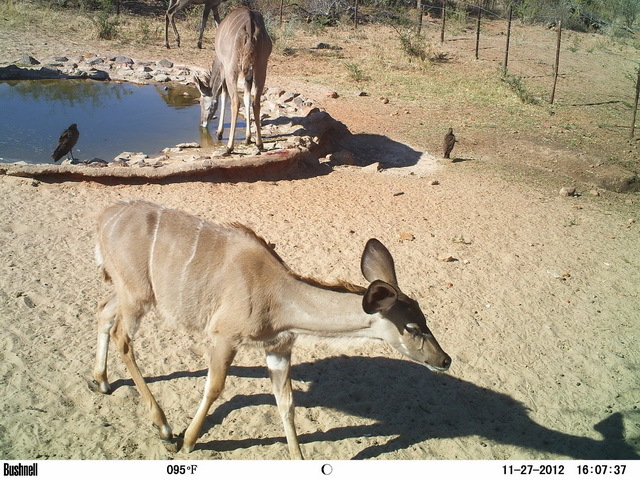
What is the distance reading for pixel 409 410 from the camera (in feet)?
14.4

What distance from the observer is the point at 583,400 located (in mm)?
4621

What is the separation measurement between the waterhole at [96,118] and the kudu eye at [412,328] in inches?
271

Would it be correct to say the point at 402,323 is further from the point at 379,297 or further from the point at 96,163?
the point at 96,163

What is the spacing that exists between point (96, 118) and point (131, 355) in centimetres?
793

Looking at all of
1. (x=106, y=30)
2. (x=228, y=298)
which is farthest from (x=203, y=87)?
(x=228, y=298)

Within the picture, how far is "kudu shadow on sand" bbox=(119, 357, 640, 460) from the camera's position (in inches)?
162

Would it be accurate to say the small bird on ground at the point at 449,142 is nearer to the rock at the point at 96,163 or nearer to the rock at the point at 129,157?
the rock at the point at 129,157

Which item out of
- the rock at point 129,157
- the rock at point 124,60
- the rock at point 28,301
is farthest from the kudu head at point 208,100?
the rock at point 28,301

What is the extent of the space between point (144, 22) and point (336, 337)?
1875cm

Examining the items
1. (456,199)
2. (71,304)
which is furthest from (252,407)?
(456,199)

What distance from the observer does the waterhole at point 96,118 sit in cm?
926

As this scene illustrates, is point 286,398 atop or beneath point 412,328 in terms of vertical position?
beneath

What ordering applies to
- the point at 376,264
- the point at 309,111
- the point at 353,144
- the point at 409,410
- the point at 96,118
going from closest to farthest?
the point at 376,264 < the point at 409,410 < the point at 353,144 < the point at 96,118 < the point at 309,111
